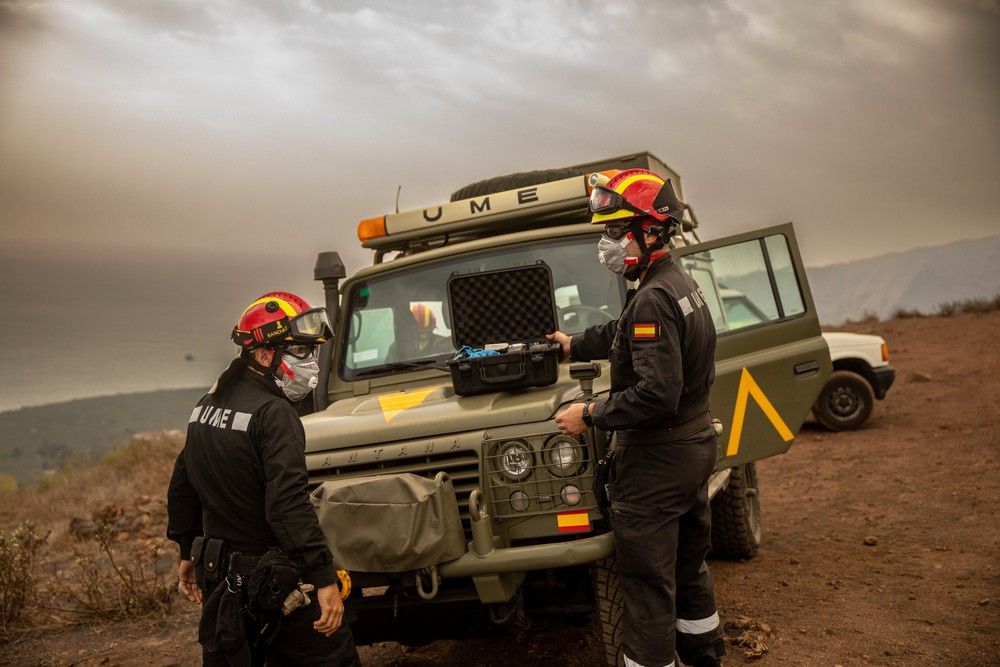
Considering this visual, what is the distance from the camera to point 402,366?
16.8 feet

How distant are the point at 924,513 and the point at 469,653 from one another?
4438mm

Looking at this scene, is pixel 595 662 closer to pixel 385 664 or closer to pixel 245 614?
pixel 385 664

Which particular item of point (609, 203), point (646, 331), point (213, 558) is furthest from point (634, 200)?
point (213, 558)

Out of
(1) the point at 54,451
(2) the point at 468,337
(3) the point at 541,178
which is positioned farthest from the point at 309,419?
(1) the point at 54,451

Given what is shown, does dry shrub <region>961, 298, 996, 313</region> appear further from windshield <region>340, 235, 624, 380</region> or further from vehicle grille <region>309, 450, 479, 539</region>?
vehicle grille <region>309, 450, 479, 539</region>

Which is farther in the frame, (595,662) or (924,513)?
(924,513)

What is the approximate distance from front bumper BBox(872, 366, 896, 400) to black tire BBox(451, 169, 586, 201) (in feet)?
23.1

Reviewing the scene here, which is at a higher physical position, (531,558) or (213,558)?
(213,558)

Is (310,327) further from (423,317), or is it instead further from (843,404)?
(843,404)

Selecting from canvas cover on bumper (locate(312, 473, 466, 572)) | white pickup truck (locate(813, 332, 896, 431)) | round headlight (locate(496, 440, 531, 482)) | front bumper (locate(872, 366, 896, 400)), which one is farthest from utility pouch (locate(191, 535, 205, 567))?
front bumper (locate(872, 366, 896, 400))

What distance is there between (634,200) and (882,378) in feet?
30.5

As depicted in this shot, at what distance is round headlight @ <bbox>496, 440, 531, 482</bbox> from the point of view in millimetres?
3758

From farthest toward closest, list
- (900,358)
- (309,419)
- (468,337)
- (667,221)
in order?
1. (900,358)
2. (468,337)
3. (309,419)
4. (667,221)

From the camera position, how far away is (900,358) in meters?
18.9
